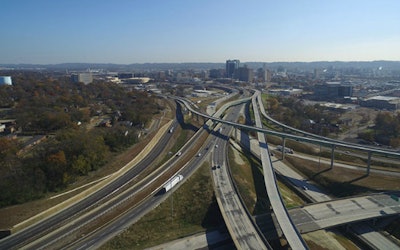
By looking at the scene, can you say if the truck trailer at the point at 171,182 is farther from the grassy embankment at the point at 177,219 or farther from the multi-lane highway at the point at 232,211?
the multi-lane highway at the point at 232,211

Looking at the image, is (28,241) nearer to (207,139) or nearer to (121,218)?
(121,218)

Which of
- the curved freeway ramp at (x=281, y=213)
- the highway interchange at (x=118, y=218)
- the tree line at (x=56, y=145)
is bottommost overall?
the highway interchange at (x=118, y=218)

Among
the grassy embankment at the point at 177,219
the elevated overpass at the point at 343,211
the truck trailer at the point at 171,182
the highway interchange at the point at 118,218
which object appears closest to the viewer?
the highway interchange at the point at 118,218

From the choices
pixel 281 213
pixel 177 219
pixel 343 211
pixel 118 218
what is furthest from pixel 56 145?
pixel 343 211

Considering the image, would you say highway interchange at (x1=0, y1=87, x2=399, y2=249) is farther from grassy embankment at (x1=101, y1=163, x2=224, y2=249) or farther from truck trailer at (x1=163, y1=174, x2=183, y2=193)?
truck trailer at (x1=163, y1=174, x2=183, y2=193)

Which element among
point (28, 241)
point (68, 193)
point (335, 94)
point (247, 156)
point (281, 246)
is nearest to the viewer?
point (28, 241)

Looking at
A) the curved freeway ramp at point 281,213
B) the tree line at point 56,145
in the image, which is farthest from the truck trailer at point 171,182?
the tree line at point 56,145

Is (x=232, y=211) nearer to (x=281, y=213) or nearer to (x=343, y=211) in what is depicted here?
(x=281, y=213)

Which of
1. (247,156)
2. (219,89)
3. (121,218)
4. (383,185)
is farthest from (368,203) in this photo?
(219,89)
